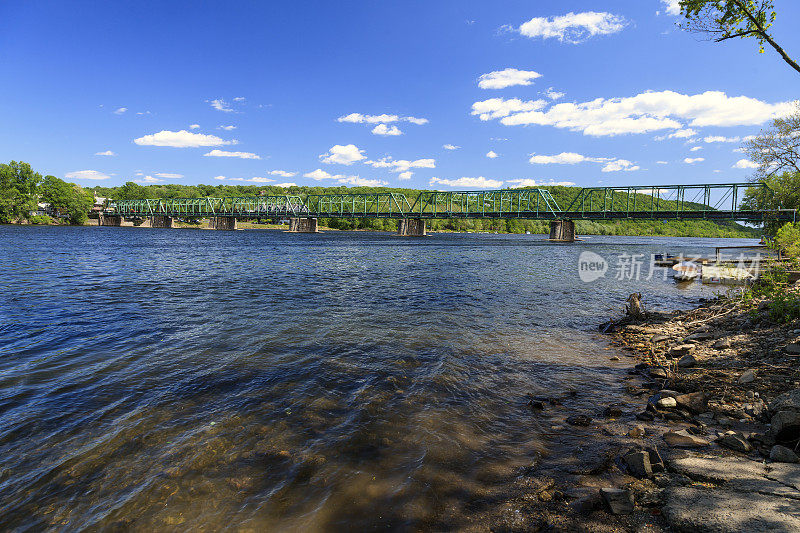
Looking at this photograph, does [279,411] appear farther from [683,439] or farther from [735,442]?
[735,442]

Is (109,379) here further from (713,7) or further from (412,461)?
(713,7)

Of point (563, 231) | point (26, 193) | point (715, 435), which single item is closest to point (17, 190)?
point (26, 193)

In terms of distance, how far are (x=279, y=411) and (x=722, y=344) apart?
48.3 ft

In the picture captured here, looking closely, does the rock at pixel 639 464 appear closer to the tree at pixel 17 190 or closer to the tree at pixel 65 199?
the tree at pixel 17 190

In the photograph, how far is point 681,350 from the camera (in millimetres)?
13195

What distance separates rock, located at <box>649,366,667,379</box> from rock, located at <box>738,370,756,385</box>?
1.77 m

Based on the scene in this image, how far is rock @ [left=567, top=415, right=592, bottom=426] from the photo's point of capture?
28.5 ft

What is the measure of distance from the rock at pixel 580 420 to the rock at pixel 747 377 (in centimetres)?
453

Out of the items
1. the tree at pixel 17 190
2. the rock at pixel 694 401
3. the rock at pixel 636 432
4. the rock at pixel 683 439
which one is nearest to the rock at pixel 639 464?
the rock at pixel 683 439

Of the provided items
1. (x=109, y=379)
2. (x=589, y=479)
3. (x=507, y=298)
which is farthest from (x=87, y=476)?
(x=507, y=298)

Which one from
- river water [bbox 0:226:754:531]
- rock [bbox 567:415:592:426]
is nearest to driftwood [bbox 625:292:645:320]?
river water [bbox 0:226:754:531]

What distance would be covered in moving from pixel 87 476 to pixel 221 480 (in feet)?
8.50

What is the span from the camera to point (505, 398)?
33.9 feet

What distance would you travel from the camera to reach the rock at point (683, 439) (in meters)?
7.04
